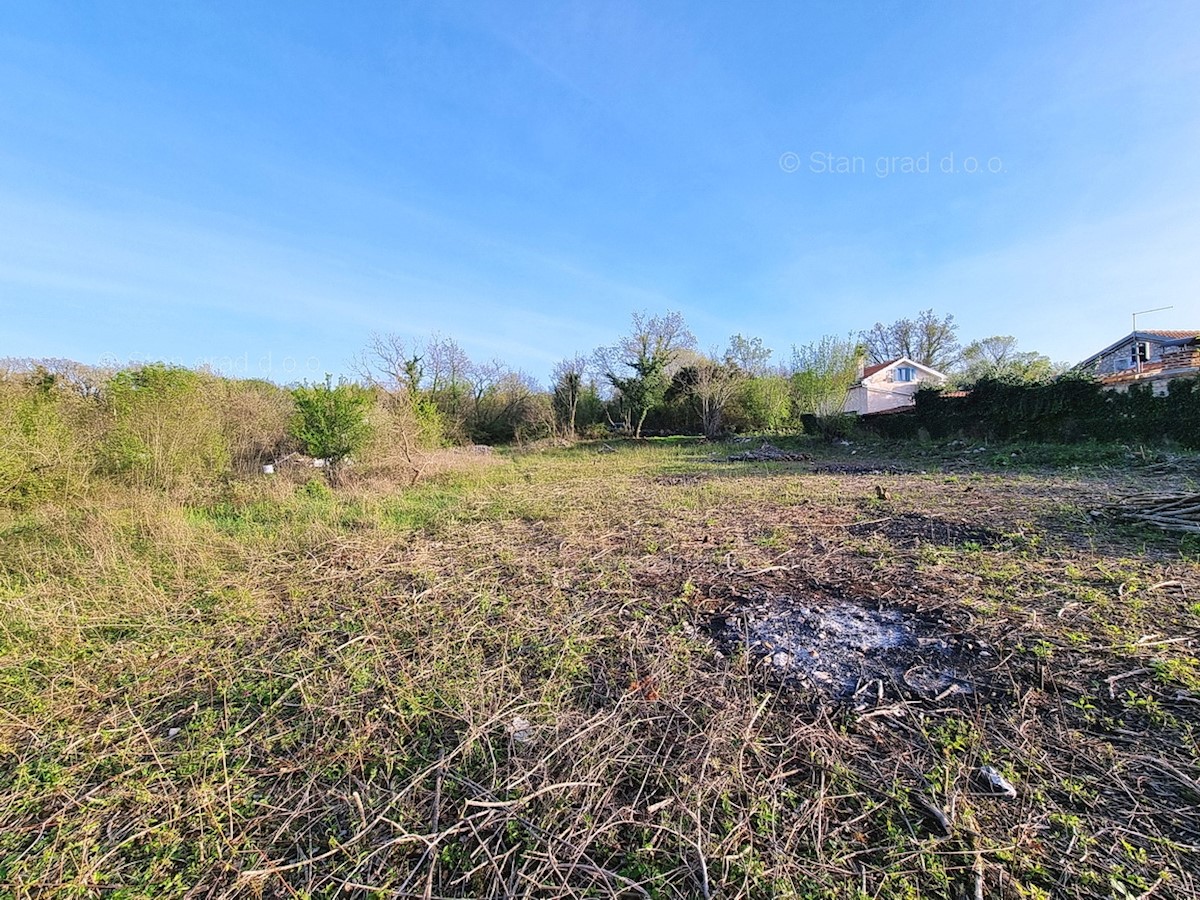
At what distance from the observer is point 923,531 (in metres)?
4.85

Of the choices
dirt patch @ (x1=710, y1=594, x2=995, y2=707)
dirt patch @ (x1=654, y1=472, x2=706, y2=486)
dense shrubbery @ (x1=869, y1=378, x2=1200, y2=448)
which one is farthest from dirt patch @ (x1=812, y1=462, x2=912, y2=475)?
dirt patch @ (x1=710, y1=594, x2=995, y2=707)

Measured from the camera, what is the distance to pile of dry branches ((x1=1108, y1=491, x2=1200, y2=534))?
4.17m

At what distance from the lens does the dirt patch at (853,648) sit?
7.57 feet

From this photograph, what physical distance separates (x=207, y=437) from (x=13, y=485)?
2582mm

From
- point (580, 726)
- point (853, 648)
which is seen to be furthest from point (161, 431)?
point (853, 648)

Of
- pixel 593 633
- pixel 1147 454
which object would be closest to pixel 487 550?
pixel 593 633

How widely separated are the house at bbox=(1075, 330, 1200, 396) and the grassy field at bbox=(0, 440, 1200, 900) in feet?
41.8

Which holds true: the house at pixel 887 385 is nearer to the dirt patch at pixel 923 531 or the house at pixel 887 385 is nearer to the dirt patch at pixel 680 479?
the dirt patch at pixel 680 479

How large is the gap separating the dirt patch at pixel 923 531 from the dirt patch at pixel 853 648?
6.19 feet

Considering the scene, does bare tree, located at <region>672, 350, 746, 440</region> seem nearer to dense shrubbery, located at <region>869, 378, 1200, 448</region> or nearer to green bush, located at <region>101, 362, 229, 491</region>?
dense shrubbery, located at <region>869, 378, 1200, 448</region>

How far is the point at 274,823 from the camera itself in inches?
68.0

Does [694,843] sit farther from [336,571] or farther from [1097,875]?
[336,571]

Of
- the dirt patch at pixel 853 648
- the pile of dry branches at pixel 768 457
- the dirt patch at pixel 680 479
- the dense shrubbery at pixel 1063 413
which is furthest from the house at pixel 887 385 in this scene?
the dirt patch at pixel 853 648

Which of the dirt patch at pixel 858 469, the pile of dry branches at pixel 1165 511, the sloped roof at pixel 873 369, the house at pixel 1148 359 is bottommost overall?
the pile of dry branches at pixel 1165 511
